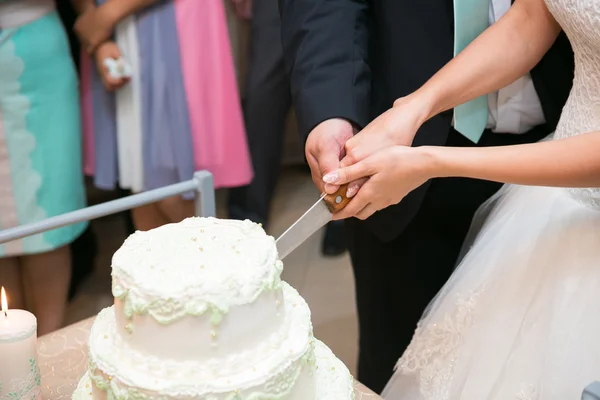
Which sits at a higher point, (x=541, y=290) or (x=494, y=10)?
(x=494, y=10)

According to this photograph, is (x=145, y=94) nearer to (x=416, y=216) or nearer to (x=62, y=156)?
(x=62, y=156)

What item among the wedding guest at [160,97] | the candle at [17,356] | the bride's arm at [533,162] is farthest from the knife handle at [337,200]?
the wedding guest at [160,97]

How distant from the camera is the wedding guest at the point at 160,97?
2.12 metres

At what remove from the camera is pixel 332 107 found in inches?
54.8

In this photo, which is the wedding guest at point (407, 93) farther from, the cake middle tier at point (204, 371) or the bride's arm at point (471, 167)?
the cake middle tier at point (204, 371)

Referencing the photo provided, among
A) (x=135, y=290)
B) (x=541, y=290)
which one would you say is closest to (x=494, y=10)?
(x=541, y=290)

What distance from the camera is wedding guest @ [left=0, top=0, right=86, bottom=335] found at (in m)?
1.90

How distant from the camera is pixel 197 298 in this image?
86 centimetres

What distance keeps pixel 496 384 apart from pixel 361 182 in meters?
0.40

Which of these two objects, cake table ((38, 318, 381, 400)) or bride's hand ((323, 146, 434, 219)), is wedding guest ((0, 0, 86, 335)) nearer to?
cake table ((38, 318, 381, 400))

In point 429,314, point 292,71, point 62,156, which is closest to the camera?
point 429,314

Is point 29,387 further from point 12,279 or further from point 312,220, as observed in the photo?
point 12,279

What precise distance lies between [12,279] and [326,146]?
1.31 metres

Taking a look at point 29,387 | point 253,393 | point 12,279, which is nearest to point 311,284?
point 12,279
